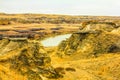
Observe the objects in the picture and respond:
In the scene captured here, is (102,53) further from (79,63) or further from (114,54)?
(79,63)

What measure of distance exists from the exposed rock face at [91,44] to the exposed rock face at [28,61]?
17917 mm

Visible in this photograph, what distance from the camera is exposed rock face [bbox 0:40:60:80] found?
101ft

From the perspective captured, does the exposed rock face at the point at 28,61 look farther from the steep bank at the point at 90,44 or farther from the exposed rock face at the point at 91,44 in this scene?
the exposed rock face at the point at 91,44

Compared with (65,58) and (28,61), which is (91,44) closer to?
(65,58)

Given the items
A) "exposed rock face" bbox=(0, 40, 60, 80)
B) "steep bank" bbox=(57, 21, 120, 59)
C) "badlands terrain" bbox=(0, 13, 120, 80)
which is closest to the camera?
"exposed rock face" bbox=(0, 40, 60, 80)

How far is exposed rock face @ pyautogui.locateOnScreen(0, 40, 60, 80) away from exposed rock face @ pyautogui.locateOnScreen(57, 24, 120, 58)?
1792cm

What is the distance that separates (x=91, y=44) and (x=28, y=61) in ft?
72.8

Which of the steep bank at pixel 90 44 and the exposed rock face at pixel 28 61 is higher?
the exposed rock face at pixel 28 61

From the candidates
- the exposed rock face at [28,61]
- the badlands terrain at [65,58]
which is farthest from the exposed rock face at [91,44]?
the exposed rock face at [28,61]

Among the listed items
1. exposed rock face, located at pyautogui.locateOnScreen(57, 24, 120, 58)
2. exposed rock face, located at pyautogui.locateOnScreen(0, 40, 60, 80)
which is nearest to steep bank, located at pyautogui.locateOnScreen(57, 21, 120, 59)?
exposed rock face, located at pyautogui.locateOnScreen(57, 24, 120, 58)

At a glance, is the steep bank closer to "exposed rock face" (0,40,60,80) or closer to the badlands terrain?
the badlands terrain

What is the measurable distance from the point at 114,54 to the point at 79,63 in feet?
20.2

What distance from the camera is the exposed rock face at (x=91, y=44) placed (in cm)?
5094

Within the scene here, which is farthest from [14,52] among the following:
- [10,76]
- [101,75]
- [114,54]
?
[114,54]
